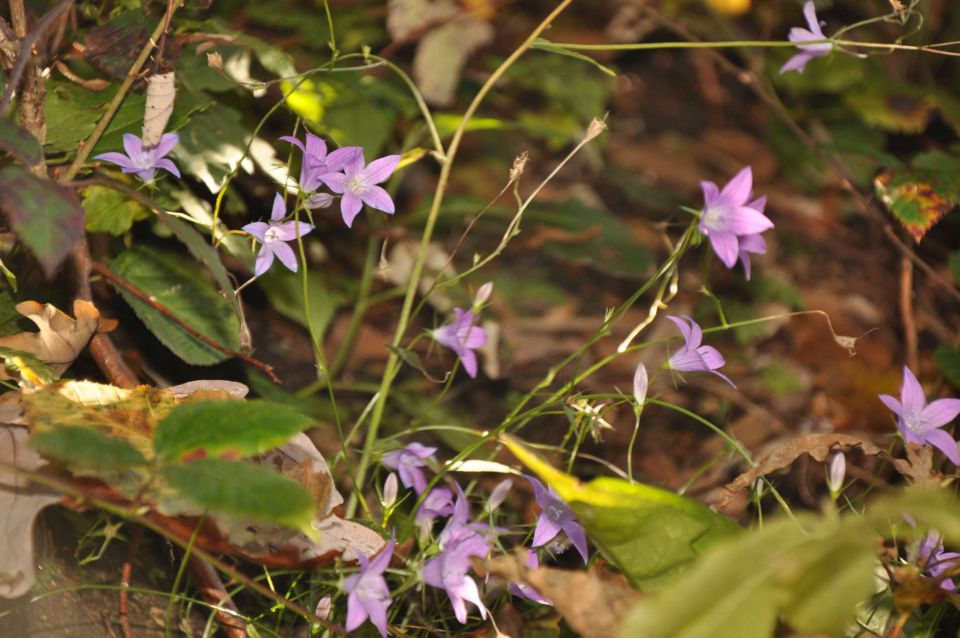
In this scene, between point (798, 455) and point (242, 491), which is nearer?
point (242, 491)

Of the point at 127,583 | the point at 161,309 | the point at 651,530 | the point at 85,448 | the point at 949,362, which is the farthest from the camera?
the point at 949,362

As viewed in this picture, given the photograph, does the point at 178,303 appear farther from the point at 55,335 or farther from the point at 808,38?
the point at 808,38

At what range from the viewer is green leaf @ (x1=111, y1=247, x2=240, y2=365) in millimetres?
1060

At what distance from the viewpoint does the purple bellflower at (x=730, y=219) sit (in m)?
0.92

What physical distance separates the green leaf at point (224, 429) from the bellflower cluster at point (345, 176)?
0.80ft

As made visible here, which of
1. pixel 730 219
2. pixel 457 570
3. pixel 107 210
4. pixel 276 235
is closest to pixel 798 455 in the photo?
pixel 730 219

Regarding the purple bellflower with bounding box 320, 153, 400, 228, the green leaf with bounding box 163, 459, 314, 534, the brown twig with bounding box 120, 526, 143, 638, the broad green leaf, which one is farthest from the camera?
the purple bellflower with bounding box 320, 153, 400, 228

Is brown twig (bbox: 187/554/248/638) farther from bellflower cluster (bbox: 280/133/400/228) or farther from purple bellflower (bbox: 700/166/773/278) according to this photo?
purple bellflower (bbox: 700/166/773/278)

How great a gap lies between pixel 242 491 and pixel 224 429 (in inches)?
3.2

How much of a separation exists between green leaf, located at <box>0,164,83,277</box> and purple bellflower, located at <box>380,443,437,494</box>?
1.27ft

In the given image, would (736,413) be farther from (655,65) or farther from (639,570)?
(655,65)

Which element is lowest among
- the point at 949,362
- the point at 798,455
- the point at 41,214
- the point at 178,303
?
the point at 949,362

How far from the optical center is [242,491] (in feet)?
2.10

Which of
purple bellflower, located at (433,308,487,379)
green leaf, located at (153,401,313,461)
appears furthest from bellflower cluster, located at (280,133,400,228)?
green leaf, located at (153,401,313,461)
